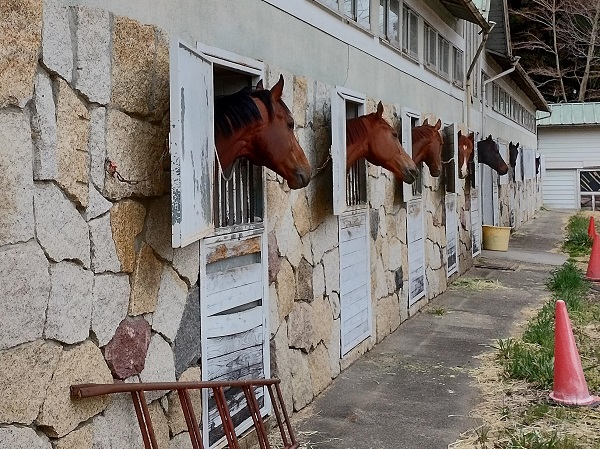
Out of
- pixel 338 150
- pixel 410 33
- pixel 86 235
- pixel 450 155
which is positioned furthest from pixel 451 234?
pixel 86 235

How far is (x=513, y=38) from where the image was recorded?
4209 cm

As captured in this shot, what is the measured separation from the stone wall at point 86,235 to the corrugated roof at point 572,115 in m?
28.8

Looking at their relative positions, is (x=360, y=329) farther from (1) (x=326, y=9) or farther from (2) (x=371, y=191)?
(1) (x=326, y=9)

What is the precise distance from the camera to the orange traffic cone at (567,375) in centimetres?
571

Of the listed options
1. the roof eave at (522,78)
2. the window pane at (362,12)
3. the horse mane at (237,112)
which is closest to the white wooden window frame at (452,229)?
the window pane at (362,12)

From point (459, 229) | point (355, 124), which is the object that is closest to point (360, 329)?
point (355, 124)

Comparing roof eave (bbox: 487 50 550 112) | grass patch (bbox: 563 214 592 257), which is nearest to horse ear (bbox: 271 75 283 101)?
grass patch (bbox: 563 214 592 257)

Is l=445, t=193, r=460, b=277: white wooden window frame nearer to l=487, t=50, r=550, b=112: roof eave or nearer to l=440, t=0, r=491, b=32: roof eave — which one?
l=440, t=0, r=491, b=32: roof eave

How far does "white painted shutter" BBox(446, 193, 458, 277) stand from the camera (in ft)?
37.8

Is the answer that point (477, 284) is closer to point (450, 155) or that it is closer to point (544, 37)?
point (450, 155)

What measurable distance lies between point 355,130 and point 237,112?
2464mm

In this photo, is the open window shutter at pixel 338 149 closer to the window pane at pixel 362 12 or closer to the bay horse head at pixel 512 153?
the window pane at pixel 362 12

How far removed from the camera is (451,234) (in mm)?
11797

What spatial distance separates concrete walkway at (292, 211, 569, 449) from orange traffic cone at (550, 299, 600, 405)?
2.14 feet
